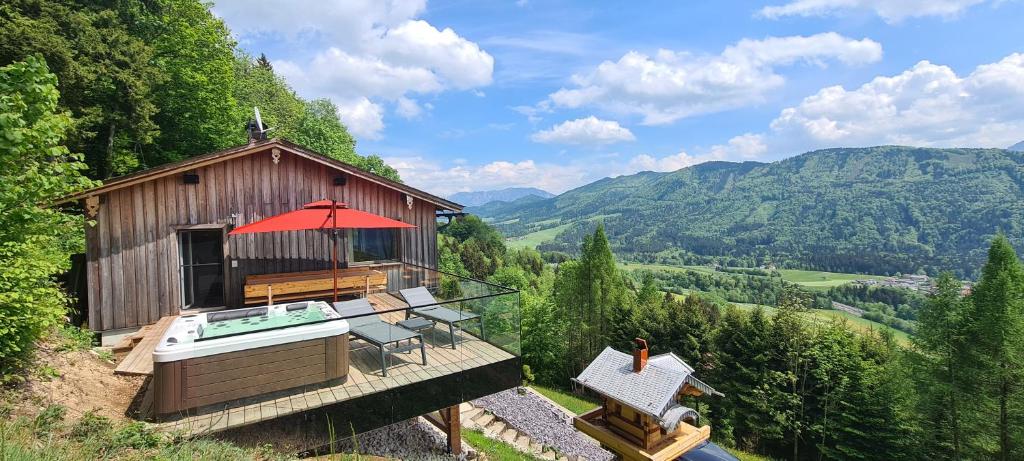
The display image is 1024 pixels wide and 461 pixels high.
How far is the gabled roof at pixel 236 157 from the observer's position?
816 cm

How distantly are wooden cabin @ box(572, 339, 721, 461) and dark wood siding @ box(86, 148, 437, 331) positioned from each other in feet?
22.5

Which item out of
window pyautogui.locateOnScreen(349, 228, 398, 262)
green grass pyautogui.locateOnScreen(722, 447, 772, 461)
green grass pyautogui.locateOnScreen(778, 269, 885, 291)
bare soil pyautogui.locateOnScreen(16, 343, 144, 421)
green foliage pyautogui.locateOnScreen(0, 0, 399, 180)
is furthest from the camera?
green grass pyautogui.locateOnScreen(778, 269, 885, 291)

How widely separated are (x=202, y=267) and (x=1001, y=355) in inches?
831

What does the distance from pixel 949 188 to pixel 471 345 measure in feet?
799

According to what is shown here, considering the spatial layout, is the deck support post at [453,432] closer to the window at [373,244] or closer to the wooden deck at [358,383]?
the wooden deck at [358,383]

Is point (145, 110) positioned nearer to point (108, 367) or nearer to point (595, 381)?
point (108, 367)

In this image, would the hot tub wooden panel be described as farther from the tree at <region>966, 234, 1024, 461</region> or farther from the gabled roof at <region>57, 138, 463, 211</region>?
the tree at <region>966, 234, 1024, 461</region>

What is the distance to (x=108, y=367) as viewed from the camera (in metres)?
7.08

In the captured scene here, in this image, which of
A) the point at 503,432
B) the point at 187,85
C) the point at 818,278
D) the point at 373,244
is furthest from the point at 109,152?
the point at 818,278

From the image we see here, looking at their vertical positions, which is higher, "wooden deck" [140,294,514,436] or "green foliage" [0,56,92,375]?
"green foliage" [0,56,92,375]

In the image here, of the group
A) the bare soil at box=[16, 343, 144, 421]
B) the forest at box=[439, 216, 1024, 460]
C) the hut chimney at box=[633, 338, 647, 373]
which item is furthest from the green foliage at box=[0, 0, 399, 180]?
the hut chimney at box=[633, 338, 647, 373]

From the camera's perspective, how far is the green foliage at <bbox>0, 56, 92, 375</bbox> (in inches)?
177

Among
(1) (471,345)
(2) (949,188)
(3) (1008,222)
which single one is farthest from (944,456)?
(2) (949,188)

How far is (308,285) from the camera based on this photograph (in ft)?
29.7
